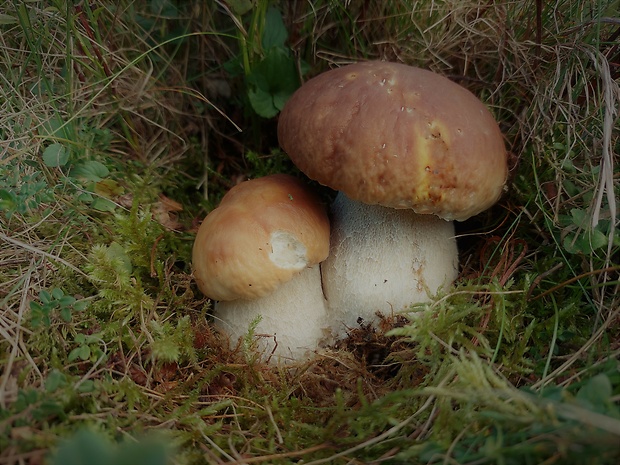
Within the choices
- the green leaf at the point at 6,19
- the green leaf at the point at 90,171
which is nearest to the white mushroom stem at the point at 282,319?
the green leaf at the point at 90,171

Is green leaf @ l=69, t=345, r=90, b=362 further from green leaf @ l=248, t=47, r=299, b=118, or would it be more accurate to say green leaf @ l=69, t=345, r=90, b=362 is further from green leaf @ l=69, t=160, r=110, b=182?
green leaf @ l=248, t=47, r=299, b=118

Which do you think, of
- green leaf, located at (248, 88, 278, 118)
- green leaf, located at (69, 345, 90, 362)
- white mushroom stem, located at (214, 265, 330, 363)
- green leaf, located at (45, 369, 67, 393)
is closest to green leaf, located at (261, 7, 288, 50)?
green leaf, located at (248, 88, 278, 118)

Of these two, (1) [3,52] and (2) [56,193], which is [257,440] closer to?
(2) [56,193]

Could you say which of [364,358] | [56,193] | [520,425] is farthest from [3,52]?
[520,425]

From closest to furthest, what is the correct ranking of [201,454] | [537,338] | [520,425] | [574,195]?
[520,425]
[201,454]
[537,338]
[574,195]

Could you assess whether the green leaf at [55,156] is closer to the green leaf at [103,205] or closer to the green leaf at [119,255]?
the green leaf at [103,205]

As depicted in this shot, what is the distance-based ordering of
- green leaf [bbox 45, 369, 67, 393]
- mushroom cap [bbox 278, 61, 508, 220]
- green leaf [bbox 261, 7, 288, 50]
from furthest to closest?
green leaf [bbox 261, 7, 288, 50] → mushroom cap [bbox 278, 61, 508, 220] → green leaf [bbox 45, 369, 67, 393]

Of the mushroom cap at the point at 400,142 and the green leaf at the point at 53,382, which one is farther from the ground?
the mushroom cap at the point at 400,142
